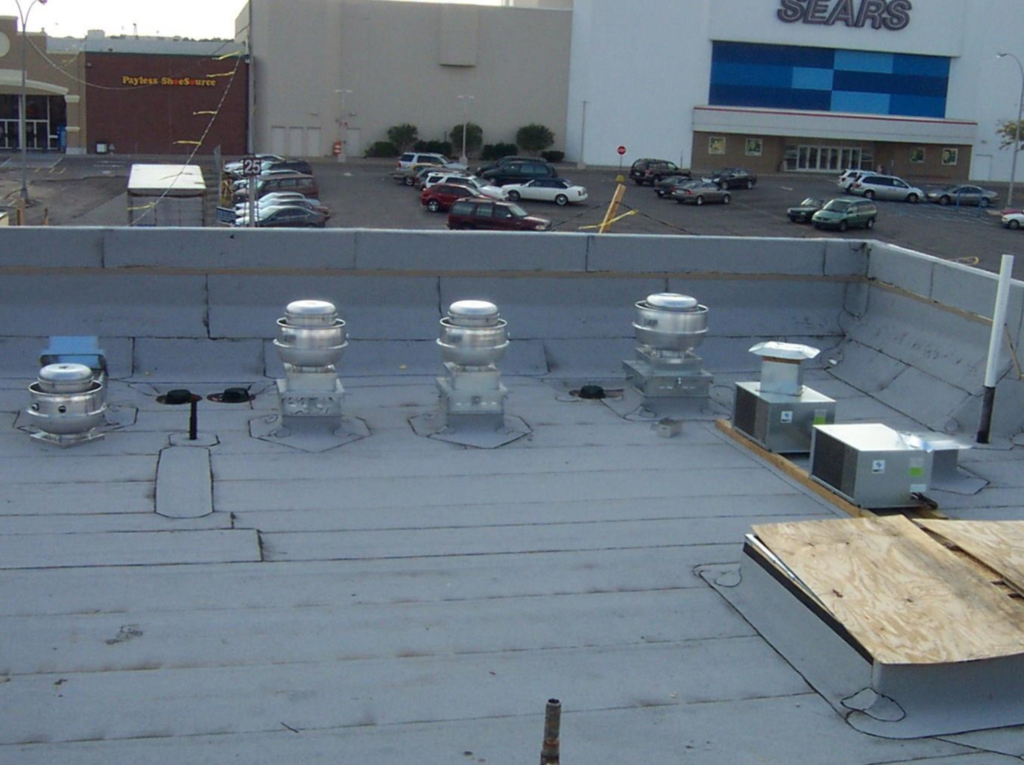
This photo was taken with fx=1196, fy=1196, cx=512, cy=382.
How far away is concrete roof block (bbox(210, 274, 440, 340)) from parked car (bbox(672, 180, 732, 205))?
50176 mm

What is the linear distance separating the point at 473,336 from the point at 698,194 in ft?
172

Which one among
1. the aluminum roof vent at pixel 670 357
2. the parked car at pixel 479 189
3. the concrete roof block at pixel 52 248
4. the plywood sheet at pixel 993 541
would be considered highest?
the concrete roof block at pixel 52 248

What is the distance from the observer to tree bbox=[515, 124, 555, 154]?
262 feet

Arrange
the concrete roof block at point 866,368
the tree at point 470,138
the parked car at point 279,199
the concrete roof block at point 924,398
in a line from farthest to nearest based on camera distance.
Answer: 1. the tree at point 470,138
2. the parked car at point 279,199
3. the concrete roof block at point 866,368
4. the concrete roof block at point 924,398

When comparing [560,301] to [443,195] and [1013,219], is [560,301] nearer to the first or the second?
[443,195]

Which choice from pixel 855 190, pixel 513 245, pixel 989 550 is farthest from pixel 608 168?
pixel 989 550

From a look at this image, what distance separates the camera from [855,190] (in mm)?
66312

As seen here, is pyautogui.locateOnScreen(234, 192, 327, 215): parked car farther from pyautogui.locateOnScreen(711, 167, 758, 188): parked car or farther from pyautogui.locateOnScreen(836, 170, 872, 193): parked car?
pyautogui.locateOnScreen(836, 170, 872, 193): parked car

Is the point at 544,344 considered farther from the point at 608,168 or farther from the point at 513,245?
the point at 608,168

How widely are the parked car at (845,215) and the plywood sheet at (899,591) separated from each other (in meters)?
46.7

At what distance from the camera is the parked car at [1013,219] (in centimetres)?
5566

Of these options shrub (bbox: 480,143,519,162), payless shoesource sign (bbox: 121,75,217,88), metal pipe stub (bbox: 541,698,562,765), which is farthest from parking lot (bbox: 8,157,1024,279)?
metal pipe stub (bbox: 541,698,562,765)

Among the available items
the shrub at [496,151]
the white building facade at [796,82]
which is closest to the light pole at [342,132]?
A: the shrub at [496,151]

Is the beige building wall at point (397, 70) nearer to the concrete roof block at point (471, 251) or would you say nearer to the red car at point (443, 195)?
the red car at point (443, 195)
